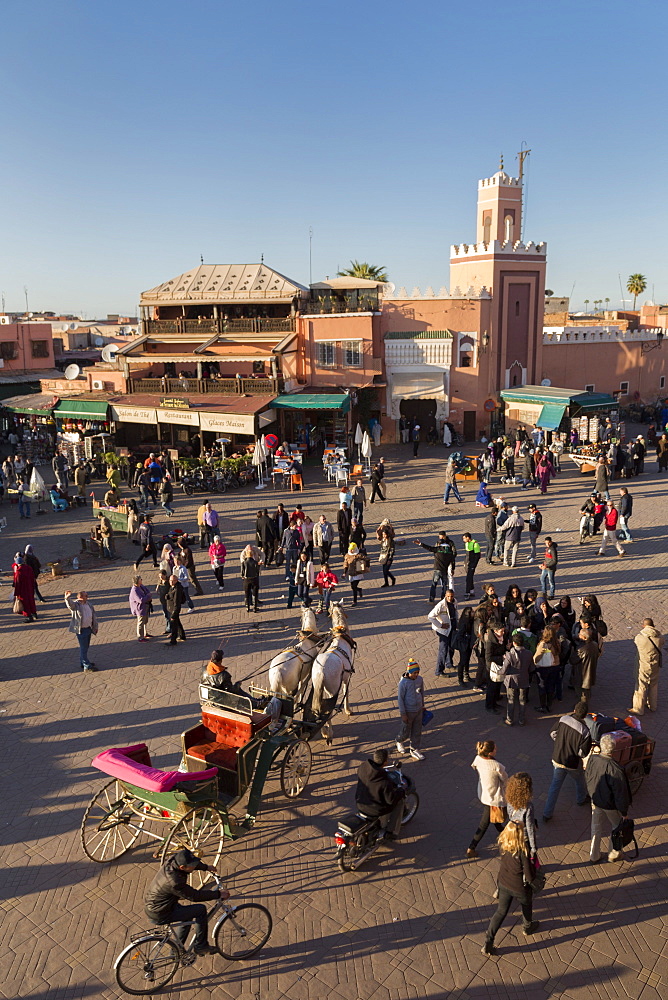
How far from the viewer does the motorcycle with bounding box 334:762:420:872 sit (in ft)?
21.8

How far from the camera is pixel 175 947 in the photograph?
18.1 ft

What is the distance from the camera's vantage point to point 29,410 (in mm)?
31172

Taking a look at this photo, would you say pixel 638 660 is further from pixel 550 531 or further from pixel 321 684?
pixel 550 531

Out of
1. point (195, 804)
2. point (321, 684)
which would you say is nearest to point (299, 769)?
point (321, 684)

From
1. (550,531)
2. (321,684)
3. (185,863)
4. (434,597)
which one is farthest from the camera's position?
(550,531)

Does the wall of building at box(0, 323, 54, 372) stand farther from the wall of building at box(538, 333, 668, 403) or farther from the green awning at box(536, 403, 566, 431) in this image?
the green awning at box(536, 403, 566, 431)

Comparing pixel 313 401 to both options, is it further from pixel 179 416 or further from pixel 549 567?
pixel 549 567

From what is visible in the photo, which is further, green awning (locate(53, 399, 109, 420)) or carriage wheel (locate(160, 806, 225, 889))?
green awning (locate(53, 399, 109, 420))

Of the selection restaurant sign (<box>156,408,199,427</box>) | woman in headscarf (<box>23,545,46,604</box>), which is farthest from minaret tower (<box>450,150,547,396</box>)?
woman in headscarf (<box>23,545,46,604</box>)

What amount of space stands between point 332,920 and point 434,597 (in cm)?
798

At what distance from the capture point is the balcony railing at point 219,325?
3056 cm

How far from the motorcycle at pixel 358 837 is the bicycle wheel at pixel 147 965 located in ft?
5.76

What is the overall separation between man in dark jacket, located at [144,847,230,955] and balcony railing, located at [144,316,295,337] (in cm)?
2713

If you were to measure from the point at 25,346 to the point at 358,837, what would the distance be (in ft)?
136
